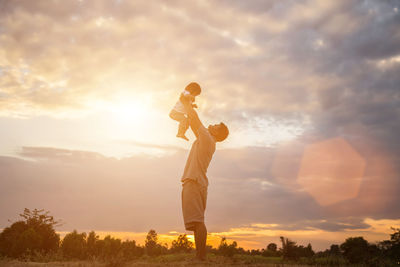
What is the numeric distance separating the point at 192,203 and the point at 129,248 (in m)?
9.42

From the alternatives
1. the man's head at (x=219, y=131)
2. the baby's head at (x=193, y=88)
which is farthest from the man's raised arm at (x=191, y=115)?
the man's head at (x=219, y=131)

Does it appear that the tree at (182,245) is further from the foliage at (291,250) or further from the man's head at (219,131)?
the man's head at (219,131)

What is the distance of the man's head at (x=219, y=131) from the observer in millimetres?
11469

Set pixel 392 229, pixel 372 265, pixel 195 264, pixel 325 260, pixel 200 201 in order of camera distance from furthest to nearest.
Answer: pixel 392 229 < pixel 325 260 < pixel 372 265 < pixel 200 201 < pixel 195 264

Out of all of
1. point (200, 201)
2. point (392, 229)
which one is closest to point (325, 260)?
point (392, 229)

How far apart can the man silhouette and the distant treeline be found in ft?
16.3

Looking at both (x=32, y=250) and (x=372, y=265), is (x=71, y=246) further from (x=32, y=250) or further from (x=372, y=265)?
(x=372, y=265)

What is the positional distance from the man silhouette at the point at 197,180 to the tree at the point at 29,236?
1237 cm

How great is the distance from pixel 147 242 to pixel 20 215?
811 centimetres

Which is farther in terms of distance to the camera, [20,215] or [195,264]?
[20,215]

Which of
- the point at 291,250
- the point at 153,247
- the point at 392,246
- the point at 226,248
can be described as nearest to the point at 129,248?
the point at 153,247

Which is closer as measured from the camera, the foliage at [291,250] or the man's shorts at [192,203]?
the man's shorts at [192,203]

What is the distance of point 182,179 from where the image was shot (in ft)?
35.2

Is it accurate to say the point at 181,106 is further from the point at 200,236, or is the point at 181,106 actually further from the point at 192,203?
the point at 200,236
